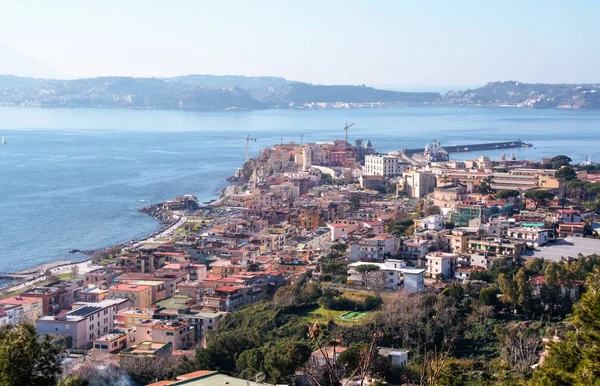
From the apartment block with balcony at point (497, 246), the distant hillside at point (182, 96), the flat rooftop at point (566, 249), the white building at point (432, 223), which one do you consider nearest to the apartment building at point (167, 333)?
the apartment block with balcony at point (497, 246)

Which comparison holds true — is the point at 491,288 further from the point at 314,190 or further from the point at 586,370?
the point at 314,190

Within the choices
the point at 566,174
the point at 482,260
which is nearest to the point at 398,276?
the point at 482,260

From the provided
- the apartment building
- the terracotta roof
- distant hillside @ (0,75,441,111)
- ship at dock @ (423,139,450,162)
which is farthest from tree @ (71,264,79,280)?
distant hillside @ (0,75,441,111)

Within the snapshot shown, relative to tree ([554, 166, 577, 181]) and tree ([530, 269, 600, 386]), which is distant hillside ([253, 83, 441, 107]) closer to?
tree ([554, 166, 577, 181])

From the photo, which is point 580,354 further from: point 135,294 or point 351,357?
point 135,294

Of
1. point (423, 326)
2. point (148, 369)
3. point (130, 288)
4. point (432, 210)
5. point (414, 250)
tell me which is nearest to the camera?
point (148, 369)

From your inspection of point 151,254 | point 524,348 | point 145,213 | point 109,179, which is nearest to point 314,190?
point 145,213

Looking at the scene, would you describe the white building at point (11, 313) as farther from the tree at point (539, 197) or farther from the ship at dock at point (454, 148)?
the ship at dock at point (454, 148)

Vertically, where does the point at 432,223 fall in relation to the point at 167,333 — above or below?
above
